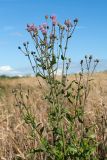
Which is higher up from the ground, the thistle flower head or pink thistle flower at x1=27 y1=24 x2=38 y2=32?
the thistle flower head

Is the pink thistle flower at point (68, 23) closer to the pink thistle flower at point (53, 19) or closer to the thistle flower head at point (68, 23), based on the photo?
the thistle flower head at point (68, 23)

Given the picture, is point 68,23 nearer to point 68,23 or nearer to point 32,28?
point 68,23

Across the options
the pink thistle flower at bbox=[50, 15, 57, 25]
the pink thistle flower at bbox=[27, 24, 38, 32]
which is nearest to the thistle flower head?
the pink thistle flower at bbox=[50, 15, 57, 25]

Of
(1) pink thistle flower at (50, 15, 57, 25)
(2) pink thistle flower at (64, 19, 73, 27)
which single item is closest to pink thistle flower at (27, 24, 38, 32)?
(1) pink thistle flower at (50, 15, 57, 25)

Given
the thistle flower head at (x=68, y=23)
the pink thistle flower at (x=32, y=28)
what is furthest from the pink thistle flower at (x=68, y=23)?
the pink thistle flower at (x=32, y=28)

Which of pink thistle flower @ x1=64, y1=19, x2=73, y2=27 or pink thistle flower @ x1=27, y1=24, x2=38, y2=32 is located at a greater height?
pink thistle flower @ x1=64, y1=19, x2=73, y2=27

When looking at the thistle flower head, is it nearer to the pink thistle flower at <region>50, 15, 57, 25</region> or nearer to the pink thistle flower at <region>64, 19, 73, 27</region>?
A: the pink thistle flower at <region>64, 19, 73, 27</region>

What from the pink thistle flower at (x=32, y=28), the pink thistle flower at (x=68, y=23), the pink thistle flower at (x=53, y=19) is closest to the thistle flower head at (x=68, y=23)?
the pink thistle flower at (x=68, y=23)

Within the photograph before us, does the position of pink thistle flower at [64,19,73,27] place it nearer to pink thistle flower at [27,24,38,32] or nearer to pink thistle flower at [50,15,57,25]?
pink thistle flower at [50,15,57,25]

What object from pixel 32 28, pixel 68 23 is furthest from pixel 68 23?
pixel 32 28

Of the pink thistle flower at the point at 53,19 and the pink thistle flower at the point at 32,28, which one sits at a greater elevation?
the pink thistle flower at the point at 53,19

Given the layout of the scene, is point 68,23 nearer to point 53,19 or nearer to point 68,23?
point 68,23

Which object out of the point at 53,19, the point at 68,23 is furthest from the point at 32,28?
the point at 68,23

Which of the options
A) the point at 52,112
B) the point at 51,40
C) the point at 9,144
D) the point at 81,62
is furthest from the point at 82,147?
the point at 9,144
